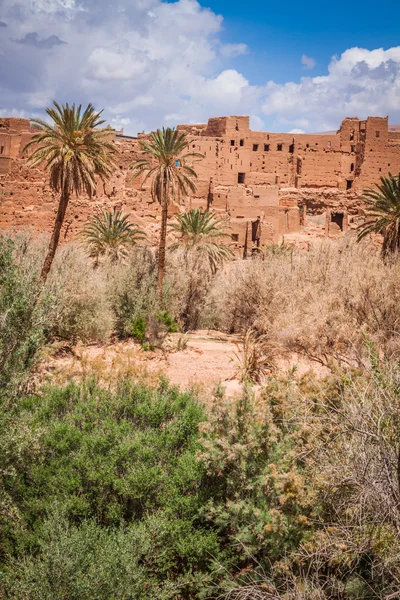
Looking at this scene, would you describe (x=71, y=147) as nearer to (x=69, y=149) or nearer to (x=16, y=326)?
(x=69, y=149)

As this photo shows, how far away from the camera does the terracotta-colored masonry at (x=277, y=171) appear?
119 feet

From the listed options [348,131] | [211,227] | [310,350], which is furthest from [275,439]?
[348,131]

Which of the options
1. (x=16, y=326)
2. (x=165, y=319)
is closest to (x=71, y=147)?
(x=165, y=319)

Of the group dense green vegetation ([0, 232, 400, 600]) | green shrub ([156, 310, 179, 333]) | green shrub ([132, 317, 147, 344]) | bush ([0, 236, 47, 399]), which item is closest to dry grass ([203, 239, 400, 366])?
green shrub ([156, 310, 179, 333])

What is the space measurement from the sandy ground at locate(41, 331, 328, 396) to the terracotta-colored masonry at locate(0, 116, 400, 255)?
50.7 feet

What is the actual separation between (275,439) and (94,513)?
9.34ft

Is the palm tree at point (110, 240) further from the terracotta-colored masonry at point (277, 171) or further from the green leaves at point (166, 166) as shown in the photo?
the terracotta-colored masonry at point (277, 171)

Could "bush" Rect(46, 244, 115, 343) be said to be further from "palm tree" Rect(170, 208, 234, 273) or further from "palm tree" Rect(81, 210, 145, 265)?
"palm tree" Rect(170, 208, 234, 273)

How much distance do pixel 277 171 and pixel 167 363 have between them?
31.9 meters

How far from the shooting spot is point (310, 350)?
1608cm

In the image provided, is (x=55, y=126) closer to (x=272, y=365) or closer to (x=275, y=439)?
(x=272, y=365)

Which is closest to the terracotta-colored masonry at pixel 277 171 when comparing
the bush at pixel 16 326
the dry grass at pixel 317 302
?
the dry grass at pixel 317 302

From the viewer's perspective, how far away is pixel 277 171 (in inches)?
1772

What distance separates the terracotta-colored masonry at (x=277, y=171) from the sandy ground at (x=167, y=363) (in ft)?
50.7
